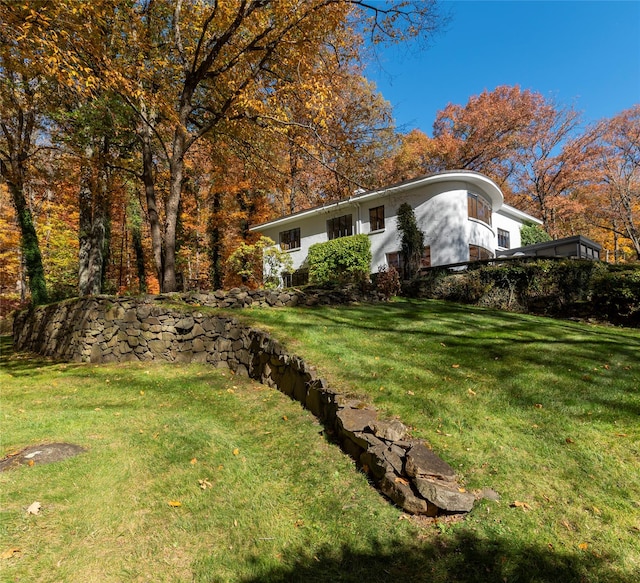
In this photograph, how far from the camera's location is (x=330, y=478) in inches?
143

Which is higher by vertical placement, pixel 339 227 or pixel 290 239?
pixel 339 227

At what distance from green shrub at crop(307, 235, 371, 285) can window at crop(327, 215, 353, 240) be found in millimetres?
830

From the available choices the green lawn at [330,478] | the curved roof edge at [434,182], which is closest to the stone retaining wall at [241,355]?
the green lawn at [330,478]

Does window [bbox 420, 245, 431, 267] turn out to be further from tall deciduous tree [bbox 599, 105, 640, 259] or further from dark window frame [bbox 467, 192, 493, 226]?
tall deciduous tree [bbox 599, 105, 640, 259]

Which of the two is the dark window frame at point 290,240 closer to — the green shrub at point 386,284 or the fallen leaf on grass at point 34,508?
the green shrub at point 386,284

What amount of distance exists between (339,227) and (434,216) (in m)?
5.46

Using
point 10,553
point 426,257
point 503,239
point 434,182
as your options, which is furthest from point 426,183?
point 10,553

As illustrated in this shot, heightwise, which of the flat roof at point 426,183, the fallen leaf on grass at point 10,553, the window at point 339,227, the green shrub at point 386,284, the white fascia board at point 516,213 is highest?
the flat roof at point 426,183

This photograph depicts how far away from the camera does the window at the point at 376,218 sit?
18688 mm

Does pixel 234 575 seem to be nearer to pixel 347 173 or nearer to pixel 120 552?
pixel 120 552

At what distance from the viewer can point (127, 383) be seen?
6.94 meters

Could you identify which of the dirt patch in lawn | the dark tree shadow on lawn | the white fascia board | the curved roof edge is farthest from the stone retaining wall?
the white fascia board

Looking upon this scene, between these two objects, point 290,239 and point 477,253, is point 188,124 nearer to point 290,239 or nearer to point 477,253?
point 290,239

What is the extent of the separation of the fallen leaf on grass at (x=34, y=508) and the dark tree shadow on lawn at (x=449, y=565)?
203 cm
